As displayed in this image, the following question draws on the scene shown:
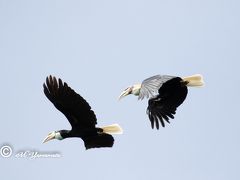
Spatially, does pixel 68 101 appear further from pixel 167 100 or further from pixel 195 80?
pixel 195 80

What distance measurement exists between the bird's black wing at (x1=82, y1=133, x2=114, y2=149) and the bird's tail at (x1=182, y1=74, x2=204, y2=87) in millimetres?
2282

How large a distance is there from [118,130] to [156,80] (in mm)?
1991

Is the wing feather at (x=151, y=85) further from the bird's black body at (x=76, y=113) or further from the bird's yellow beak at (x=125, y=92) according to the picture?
the bird's yellow beak at (x=125, y=92)

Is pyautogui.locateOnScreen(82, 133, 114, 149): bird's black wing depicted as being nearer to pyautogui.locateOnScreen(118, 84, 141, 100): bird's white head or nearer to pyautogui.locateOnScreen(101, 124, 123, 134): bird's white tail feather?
pyautogui.locateOnScreen(101, 124, 123, 134): bird's white tail feather

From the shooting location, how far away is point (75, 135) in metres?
39.6

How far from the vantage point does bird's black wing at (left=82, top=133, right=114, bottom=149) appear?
129ft

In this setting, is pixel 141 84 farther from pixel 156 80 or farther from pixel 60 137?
pixel 60 137

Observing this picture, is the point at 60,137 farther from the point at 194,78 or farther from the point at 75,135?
the point at 194,78

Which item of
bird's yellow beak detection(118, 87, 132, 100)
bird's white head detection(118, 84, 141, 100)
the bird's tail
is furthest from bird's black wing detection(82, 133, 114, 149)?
the bird's tail

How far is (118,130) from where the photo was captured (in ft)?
129

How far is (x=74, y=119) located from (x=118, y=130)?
1.10 meters

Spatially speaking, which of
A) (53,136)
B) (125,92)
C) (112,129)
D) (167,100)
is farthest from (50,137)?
(167,100)

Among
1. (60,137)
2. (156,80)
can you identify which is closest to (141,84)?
(156,80)

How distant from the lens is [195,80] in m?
39.9
